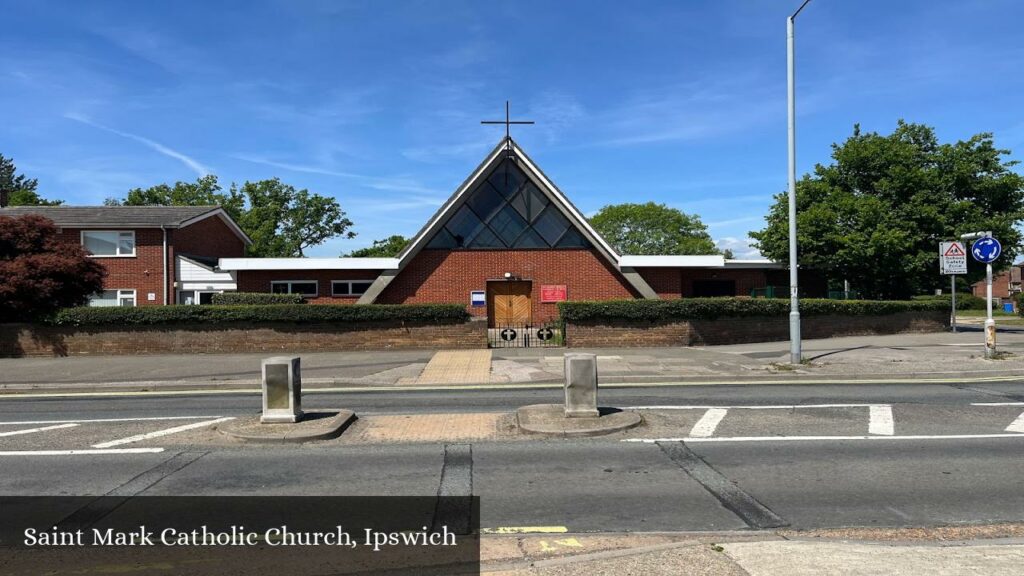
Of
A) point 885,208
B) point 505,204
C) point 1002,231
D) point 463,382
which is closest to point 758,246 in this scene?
point 885,208

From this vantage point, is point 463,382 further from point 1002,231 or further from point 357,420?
point 1002,231

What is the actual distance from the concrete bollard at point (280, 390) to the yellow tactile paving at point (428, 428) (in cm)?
100

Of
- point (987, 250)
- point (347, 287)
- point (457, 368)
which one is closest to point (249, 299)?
point (347, 287)

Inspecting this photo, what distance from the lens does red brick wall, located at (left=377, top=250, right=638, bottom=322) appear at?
2802cm

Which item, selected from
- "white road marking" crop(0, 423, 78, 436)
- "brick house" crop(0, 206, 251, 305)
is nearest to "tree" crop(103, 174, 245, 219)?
"brick house" crop(0, 206, 251, 305)

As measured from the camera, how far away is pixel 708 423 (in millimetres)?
9617

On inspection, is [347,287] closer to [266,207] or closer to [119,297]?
[119,297]

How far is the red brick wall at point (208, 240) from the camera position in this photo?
1304 inches

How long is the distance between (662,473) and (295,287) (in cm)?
2445

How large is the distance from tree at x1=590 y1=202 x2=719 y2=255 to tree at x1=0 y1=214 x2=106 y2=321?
62.2 m

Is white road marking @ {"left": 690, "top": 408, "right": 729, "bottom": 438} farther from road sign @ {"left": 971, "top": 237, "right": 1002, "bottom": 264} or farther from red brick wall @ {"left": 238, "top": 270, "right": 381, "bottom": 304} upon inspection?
→ red brick wall @ {"left": 238, "top": 270, "right": 381, "bottom": 304}

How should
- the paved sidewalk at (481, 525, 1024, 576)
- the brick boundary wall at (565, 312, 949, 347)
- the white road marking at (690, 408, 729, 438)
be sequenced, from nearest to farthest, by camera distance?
the paved sidewalk at (481, 525, 1024, 576), the white road marking at (690, 408, 729, 438), the brick boundary wall at (565, 312, 949, 347)

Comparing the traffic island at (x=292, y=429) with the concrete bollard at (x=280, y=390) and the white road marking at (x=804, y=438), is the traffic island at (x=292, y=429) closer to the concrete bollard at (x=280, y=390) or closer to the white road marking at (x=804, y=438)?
the concrete bollard at (x=280, y=390)

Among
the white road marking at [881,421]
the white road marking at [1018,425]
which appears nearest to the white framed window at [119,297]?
the white road marking at [881,421]
